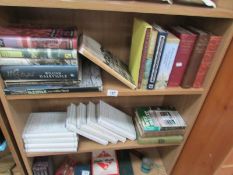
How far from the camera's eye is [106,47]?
90 cm

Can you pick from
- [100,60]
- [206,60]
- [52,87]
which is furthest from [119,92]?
[206,60]

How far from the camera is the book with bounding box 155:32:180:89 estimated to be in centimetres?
68

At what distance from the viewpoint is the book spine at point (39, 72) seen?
613mm

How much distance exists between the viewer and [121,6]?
55cm

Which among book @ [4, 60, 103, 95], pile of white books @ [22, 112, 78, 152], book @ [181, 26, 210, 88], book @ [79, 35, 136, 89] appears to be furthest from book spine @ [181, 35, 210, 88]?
pile of white books @ [22, 112, 78, 152]

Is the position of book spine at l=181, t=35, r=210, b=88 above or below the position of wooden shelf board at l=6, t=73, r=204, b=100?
above

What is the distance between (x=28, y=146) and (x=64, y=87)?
0.38 meters

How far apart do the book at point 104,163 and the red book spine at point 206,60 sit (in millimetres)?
686

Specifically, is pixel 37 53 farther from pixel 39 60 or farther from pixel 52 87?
pixel 52 87

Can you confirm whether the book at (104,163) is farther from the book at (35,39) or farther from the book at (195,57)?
the book at (35,39)

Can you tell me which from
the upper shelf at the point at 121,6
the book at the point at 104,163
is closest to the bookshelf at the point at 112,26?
the upper shelf at the point at 121,6

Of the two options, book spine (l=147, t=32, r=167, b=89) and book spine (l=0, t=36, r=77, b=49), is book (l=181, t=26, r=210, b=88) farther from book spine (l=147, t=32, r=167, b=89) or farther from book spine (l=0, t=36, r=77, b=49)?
book spine (l=0, t=36, r=77, b=49)

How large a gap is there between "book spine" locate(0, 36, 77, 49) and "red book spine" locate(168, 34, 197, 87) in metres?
0.39

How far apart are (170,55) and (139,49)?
0.12m
